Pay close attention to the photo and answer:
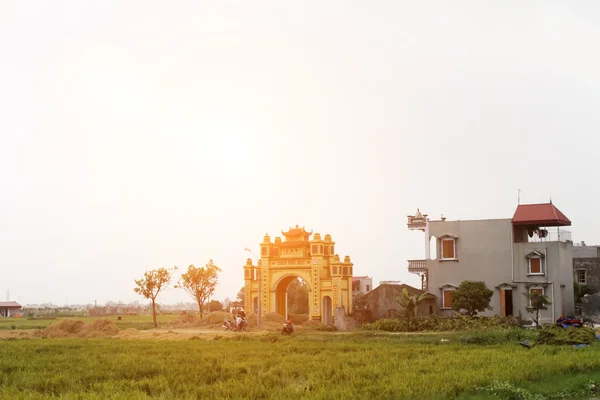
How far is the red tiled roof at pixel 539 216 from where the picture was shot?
137 ft

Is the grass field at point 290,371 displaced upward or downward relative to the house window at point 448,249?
downward

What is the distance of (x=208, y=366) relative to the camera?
19.2m

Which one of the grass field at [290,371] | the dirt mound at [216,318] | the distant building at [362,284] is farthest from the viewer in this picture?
the distant building at [362,284]

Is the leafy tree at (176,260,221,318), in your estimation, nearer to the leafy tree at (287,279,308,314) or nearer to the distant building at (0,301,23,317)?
the leafy tree at (287,279,308,314)

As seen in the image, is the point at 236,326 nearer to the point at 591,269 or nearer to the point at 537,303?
the point at 537,303

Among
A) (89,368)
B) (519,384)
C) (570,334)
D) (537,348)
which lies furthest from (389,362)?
(570,334)

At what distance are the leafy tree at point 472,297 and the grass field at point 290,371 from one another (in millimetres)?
14307

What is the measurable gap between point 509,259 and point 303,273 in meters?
13.4

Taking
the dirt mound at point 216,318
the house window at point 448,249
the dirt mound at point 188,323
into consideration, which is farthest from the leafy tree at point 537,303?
the dirt mound at point 188,323

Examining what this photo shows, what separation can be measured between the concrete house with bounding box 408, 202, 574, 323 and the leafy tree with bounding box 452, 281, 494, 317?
4.76 ft

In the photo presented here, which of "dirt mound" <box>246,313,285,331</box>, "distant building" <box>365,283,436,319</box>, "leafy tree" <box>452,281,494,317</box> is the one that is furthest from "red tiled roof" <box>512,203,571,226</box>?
"dirt mound" <box>246,313,285,331</box>

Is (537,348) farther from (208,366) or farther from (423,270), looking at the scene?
(423,270)

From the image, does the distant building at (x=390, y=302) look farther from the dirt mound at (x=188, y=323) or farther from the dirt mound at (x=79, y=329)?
the dirt mound at (x=79, y=329)

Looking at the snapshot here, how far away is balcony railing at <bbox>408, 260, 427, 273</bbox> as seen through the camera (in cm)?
4572
